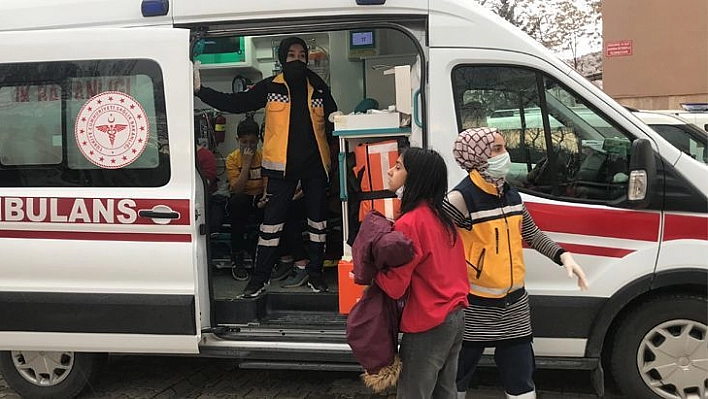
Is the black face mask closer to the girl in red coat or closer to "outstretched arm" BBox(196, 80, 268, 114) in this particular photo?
"outstretched arm" BBox(196, 80, 268, 114)

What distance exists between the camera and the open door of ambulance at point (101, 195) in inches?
143

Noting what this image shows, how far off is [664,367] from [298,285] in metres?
2.50

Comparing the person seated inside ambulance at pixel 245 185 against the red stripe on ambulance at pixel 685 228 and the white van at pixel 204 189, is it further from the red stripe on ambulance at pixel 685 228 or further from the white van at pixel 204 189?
the red stripe on ambulance at pixel 685 228

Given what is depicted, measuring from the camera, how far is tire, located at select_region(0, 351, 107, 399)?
3984 millimetres

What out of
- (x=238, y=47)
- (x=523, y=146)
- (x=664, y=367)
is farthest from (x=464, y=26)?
(x=238, y=47)

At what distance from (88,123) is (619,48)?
10.3 m

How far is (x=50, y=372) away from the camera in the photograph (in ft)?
13.1

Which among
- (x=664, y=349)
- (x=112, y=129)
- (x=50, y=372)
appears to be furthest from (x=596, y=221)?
(x=50, y=372)

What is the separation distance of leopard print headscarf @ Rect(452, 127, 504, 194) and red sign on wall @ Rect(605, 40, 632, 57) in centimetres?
977

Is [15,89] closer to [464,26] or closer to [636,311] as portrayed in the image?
[464,26]

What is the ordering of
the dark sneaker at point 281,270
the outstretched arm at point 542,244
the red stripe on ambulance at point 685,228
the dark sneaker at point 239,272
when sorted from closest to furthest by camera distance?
the outstretched arm at point 542,244
the red stripe on ambulance at point 685,228
the dark sneaker at point 281,270
the dark sneaker at point 239,272

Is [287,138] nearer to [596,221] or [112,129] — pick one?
[112,129]

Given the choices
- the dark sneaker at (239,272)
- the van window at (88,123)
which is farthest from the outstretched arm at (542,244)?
the dark sneaker at (239,272)

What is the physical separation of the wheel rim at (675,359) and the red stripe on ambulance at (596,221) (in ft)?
1.80
